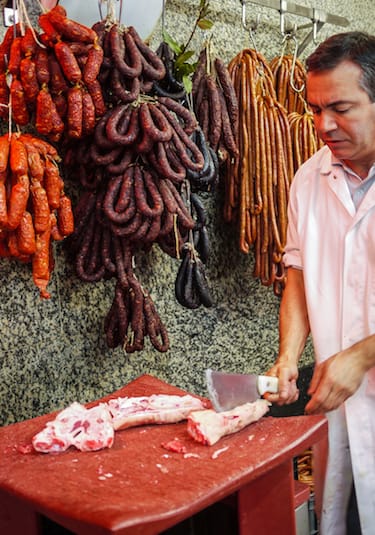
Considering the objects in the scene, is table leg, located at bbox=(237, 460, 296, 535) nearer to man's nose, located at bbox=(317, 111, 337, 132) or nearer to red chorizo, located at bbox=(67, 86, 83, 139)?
man's nose, located at bbox=(317, 111, 337, 132)

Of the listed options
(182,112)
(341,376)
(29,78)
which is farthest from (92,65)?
(341,376)

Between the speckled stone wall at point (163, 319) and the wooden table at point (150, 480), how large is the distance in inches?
31.9

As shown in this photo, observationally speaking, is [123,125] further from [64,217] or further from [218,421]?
[218,421]

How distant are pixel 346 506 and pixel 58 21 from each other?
214 cm

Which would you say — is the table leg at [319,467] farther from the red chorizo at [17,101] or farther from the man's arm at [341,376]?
the red chorizo at [17,101]

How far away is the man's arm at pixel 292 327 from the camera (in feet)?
8.20

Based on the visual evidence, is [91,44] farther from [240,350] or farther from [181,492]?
[240,350]

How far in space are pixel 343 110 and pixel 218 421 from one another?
3.68ft

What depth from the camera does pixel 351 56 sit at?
2.28 metres

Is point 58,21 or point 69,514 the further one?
point 58,21

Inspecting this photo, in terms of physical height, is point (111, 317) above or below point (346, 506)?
above

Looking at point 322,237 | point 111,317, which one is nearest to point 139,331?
point 111,317

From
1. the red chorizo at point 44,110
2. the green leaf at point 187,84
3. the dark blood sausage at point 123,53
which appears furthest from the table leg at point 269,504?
the green leaf at point 187,84

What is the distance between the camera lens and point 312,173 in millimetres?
2717
